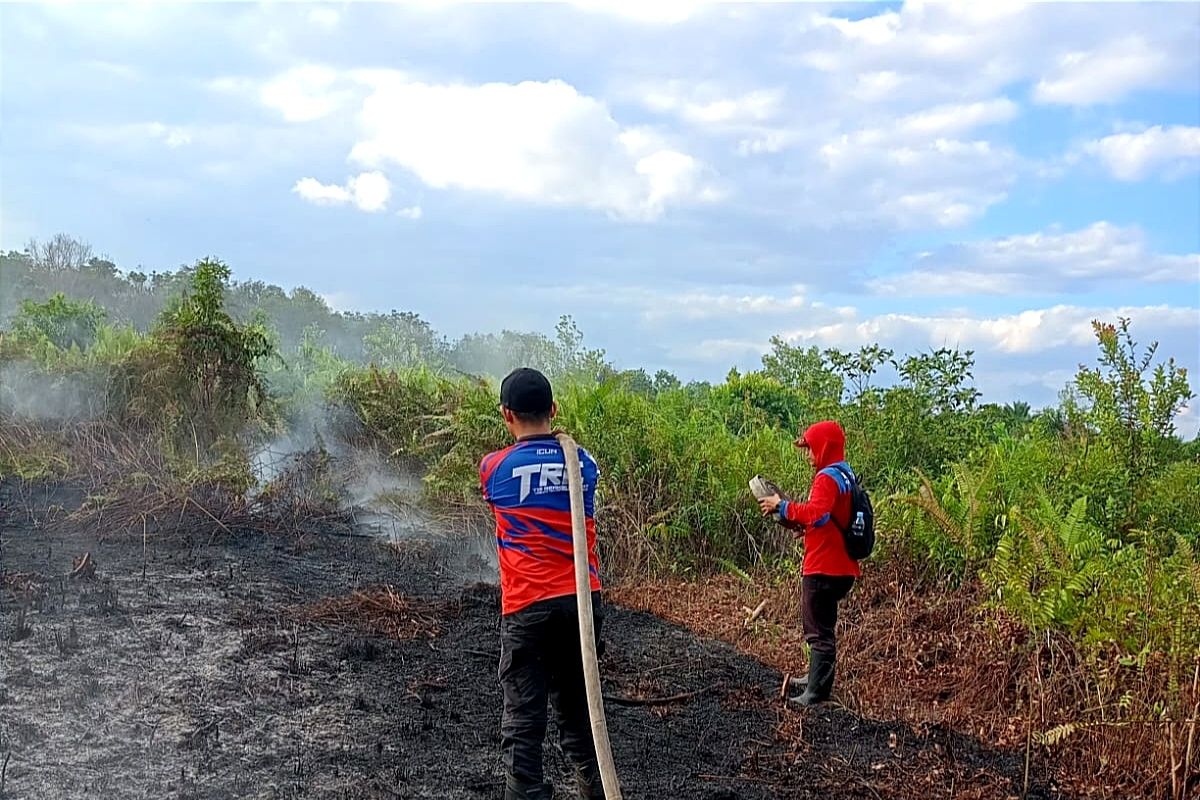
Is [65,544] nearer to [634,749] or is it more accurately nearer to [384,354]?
[634,749]

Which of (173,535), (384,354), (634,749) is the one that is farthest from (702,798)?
(384,354)

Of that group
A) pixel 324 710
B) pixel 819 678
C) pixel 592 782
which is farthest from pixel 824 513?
pixel 324 710

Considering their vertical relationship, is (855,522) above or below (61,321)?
below

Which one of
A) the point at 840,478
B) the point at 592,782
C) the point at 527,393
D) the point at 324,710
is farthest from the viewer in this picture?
the point at 840,478

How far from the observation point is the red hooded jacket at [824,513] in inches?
240

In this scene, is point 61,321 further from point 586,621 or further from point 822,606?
point 586,621

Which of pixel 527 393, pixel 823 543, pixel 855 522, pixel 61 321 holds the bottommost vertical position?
pixel 823 543

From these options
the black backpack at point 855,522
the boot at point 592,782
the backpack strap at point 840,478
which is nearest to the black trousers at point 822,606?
the black backpack at point 855,522

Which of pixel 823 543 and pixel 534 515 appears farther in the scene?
pixel 823 543

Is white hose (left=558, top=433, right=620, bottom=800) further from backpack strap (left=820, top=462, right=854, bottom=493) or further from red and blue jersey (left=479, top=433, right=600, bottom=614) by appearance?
backpack strap (left=820, top=462, right=854, bottom=493)

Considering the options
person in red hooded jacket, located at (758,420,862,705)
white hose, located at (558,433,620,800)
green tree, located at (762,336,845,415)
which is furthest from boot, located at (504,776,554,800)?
green tree, located at (762,336,845,415)

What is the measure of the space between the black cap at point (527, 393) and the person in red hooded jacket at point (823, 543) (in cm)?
235

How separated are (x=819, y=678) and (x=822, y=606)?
44 centimetres

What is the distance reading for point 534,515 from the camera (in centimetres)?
421
